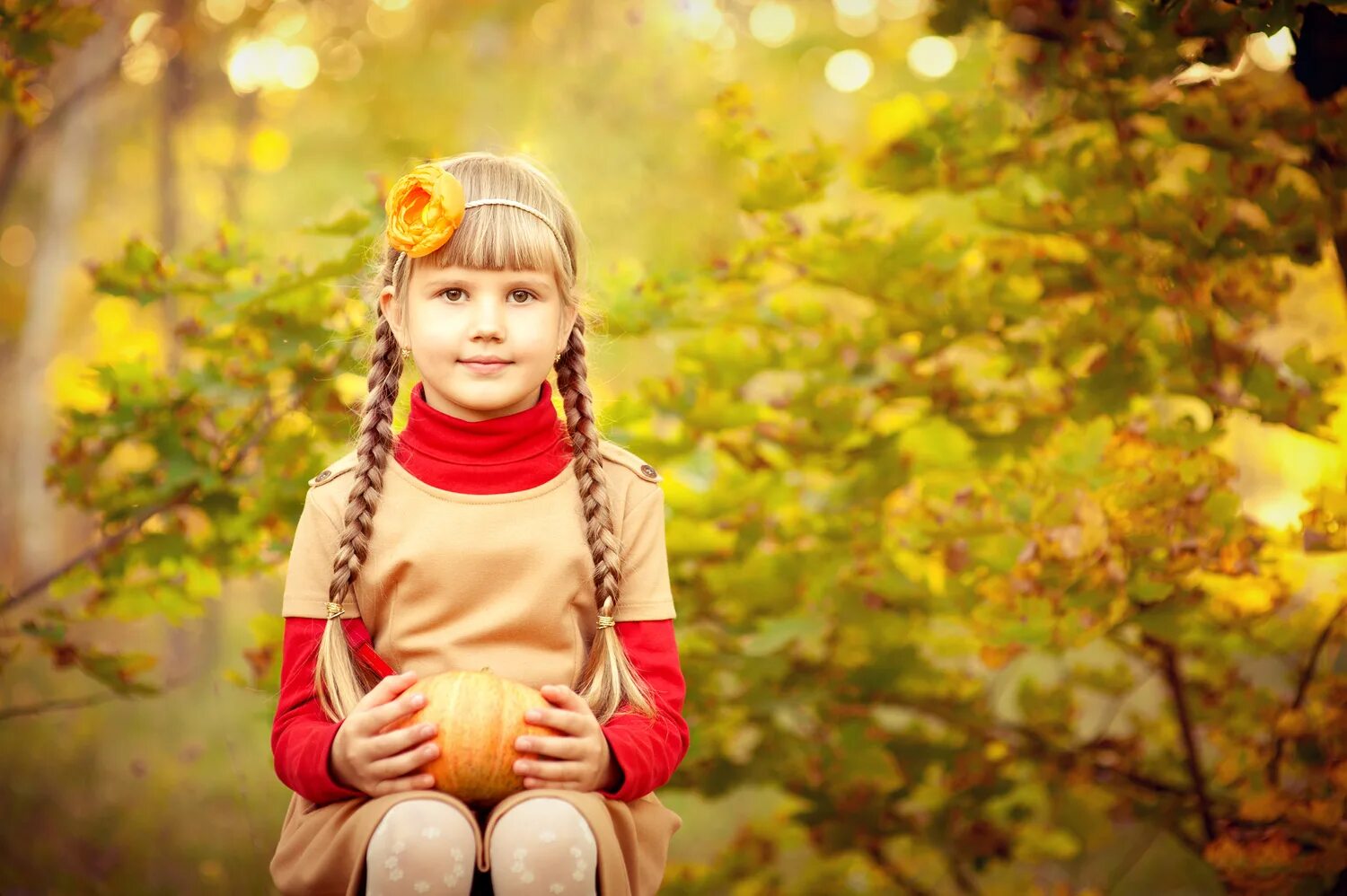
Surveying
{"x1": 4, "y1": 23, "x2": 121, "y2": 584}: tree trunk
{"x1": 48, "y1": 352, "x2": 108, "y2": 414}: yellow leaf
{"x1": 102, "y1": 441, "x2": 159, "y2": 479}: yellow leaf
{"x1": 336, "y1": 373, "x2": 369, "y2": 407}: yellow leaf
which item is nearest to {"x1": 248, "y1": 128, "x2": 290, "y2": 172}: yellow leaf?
{"x1": 4, "y1": 23, "x2": 121, "y2": 584}: tree trunk

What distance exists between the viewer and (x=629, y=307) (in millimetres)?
2971

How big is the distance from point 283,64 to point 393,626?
21.8 feet

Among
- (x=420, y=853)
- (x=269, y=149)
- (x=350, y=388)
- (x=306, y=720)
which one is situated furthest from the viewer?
(x=269, y=149)

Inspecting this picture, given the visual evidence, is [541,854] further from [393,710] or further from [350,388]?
[350,388]

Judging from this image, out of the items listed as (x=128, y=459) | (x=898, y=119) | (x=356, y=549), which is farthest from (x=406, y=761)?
(x=128, y=459)

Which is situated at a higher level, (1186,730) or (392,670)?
(392,670)

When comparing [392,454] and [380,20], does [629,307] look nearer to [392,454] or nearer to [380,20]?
[392,454]

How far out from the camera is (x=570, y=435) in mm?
2006

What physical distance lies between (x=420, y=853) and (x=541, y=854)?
0.15 meters

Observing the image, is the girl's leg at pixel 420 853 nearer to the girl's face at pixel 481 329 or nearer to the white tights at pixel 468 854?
the white tights at pixel 468 854

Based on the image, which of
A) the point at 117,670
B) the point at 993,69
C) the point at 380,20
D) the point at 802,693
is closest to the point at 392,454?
the point at 117,670

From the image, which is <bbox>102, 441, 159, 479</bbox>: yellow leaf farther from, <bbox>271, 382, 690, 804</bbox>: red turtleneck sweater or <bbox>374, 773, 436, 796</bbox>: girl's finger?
<bbox>374, 773, 436, 796</bbox>: girl's finger

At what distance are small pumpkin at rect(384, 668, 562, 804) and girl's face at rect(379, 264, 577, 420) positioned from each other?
438 millimetres

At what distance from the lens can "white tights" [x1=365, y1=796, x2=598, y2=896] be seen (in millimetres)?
1509
